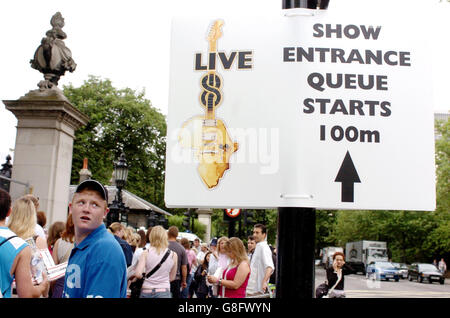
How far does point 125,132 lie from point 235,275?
3996 centimetres

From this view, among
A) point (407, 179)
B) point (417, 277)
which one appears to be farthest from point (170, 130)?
point (417, 277)

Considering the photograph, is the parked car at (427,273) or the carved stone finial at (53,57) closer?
the carved stone finial at (53,57)

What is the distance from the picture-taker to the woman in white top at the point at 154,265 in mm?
7629

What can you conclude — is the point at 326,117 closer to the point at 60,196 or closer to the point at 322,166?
the point at 322,166

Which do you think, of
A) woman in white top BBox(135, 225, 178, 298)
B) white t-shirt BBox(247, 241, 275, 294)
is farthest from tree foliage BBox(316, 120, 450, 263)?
woman in white top BBox(135, 225, 178, 298)

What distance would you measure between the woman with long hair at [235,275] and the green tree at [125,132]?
123 ft

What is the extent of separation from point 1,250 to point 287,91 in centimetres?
247

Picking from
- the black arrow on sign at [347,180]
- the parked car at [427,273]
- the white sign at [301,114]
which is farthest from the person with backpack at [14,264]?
the parked car at [427,273]

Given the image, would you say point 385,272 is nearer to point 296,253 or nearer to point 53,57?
point 53,57

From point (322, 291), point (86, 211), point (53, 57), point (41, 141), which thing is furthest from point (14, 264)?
point (53, 57)

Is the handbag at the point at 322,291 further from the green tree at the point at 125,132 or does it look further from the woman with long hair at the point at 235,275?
the green tree at the point at 125,132

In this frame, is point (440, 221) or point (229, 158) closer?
point (229, 158)

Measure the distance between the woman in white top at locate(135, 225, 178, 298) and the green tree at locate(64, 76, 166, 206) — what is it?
3624 centimetres

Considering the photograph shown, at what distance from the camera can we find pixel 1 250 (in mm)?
3318
